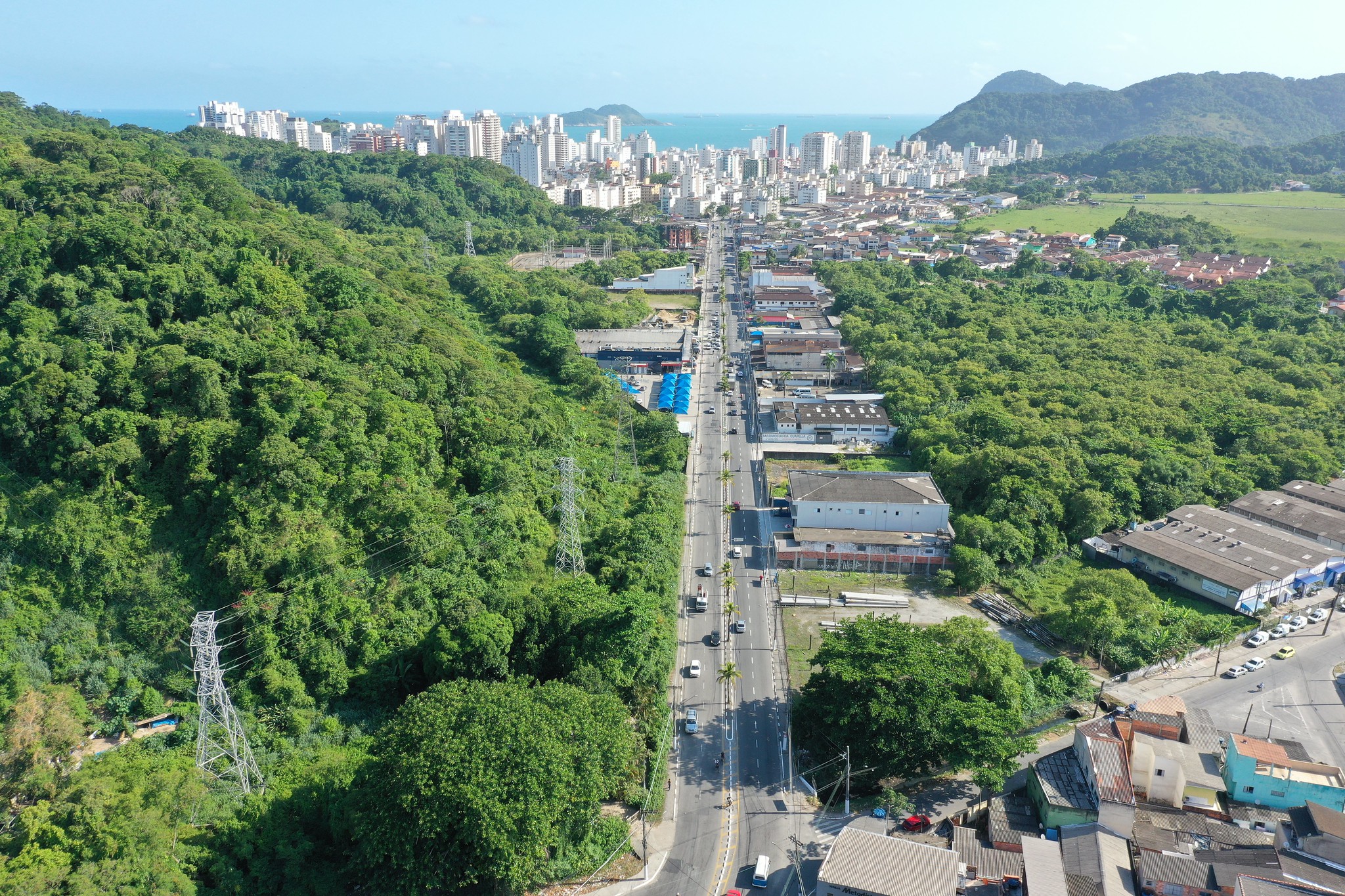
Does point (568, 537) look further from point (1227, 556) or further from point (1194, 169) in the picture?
point (1194, 169)

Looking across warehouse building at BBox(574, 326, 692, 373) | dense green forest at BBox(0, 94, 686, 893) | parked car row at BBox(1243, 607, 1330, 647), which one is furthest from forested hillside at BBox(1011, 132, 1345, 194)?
dense green forest at BBox(0, 94, 686, 893)

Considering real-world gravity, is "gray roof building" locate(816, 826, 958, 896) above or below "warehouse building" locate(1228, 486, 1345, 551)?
below

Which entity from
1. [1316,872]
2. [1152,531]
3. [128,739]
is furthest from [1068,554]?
[128,739]

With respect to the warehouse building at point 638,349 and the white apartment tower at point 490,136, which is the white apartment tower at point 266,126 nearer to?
the white apartment tower at point 490,136

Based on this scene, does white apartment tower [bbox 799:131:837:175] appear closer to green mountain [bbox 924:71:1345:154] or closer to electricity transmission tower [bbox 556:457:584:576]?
green mountain [bbox 924:71:1345:154]

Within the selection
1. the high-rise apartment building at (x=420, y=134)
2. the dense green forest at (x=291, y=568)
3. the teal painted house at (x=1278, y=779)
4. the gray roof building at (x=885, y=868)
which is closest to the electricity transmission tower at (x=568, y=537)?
the dense green forest at (x=291, y=568)

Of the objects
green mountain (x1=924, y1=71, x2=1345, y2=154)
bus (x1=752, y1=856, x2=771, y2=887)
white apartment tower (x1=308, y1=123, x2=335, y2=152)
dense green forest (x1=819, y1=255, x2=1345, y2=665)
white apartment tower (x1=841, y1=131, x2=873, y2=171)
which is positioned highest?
green mountain (x1=924, y1=71, x2=1345, y2=154)

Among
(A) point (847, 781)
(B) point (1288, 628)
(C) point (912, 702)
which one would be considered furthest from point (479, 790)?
(B) point (1288, 628)
